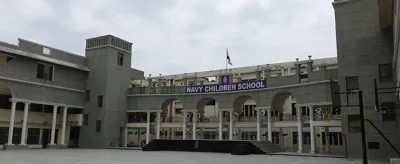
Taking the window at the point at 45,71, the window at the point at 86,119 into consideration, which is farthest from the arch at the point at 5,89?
the window at the point at 86,119

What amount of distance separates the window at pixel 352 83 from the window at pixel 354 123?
2386mm

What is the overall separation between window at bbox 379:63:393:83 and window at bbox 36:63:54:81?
37582mm

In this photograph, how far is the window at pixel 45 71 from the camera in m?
44.1

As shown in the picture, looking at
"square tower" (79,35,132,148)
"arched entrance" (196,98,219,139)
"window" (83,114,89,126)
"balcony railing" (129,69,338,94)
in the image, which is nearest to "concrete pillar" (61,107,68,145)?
"square tower" (79,35,132,148)

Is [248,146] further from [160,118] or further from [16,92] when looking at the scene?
[16,92]

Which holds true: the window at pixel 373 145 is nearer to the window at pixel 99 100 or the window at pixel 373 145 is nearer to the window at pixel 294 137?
the window at pixel 294 137

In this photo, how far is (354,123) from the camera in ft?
102

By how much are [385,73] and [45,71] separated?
126 ft

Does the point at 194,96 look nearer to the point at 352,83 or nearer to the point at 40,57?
the point at 40,57

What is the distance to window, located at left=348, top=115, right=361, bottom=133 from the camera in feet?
101

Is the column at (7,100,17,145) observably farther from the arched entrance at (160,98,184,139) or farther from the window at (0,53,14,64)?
the arched entrance at (160,98,184,139)

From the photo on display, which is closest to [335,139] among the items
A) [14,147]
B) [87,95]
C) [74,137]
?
[87,95]

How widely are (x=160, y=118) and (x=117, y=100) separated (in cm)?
657

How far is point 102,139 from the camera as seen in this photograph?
47.2 meters
